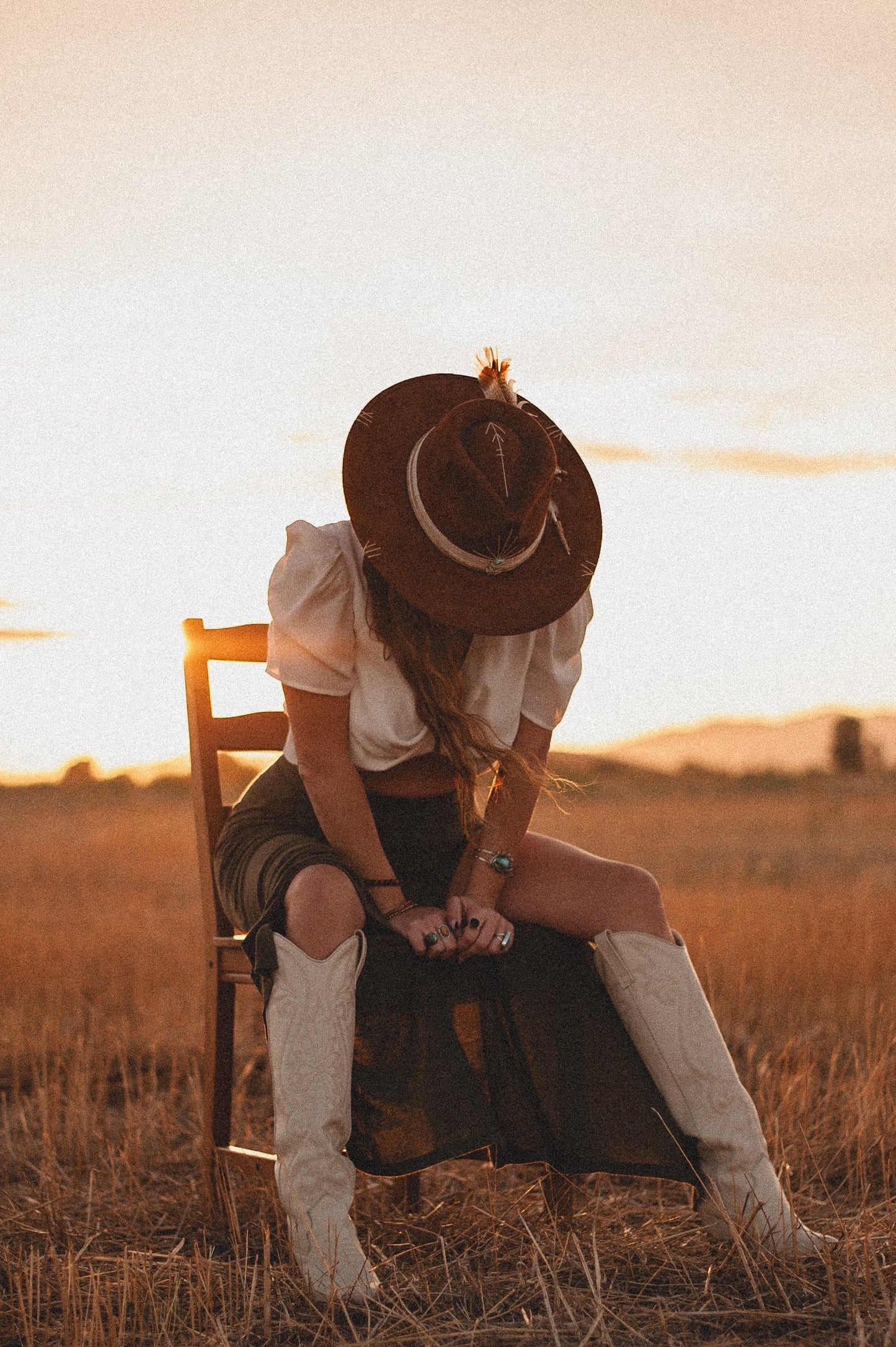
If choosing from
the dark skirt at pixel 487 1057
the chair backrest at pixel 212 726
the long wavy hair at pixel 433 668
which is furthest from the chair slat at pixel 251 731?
the long wavy hair at pixel 433 668

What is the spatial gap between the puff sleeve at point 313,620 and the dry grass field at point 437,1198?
0.95 m

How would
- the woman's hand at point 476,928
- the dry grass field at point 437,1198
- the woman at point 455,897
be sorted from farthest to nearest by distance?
Result: the woman's hand at point 476,928 < the woman at point 455,897 < the dry grass field at point 437,1198

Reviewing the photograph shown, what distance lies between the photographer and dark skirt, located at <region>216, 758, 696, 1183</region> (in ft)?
7.25

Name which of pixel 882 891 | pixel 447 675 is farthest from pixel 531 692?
pixel 882 891

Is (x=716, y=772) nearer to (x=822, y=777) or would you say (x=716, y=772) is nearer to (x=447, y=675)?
(x=822, y=777)

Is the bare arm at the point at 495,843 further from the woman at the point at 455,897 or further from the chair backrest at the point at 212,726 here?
the chair backrest at the point at 212,726

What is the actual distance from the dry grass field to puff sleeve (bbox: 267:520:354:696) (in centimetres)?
95

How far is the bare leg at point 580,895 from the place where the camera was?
2377 millimetres

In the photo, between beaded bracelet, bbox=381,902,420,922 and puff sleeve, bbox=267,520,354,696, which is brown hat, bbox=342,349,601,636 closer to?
puff sleeve, bbox=267,520,354,696

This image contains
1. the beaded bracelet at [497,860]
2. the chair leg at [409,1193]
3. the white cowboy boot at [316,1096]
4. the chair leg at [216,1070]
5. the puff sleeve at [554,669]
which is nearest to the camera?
the white cowboy boot at [316,1096]

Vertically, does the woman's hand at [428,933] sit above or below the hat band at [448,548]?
below

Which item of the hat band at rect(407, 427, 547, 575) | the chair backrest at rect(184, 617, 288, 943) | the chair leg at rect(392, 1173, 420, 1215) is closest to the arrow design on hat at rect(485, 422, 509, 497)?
the hat band at rect(407, 427, 547, 575)

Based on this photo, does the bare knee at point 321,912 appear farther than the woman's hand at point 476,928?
No

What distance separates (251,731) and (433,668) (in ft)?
2.76
